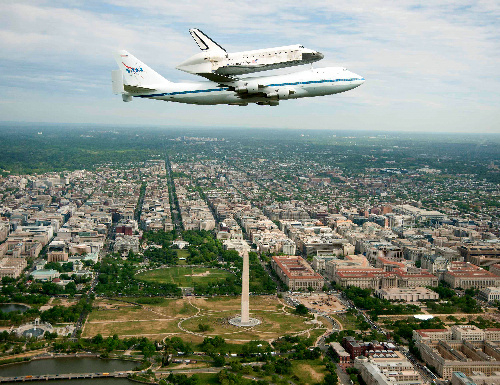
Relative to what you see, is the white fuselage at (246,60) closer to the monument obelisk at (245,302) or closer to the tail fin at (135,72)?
the tail fin at (135,72)

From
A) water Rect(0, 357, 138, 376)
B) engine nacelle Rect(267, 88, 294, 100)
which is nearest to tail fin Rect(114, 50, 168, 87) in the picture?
engine nacelle Rect(267, 88, 294, 100)

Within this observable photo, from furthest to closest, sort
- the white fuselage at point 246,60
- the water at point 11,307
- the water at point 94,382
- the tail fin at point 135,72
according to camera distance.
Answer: the water at point 11,307, the water at point 94,382, the tail fin at point 135,72, the white fuselage at point 246,60

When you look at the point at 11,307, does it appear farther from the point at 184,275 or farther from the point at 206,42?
the point at 206,42

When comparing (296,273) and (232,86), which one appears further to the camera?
(296,273)

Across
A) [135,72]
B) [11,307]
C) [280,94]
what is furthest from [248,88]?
[11,307]

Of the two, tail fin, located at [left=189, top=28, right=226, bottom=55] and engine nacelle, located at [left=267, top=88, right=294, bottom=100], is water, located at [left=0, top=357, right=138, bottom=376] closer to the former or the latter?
engine nacelle, located at [left=267, top=88, right=294, bottom=100]

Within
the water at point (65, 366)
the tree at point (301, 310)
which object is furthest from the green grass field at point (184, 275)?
the water at point (65, 366)
